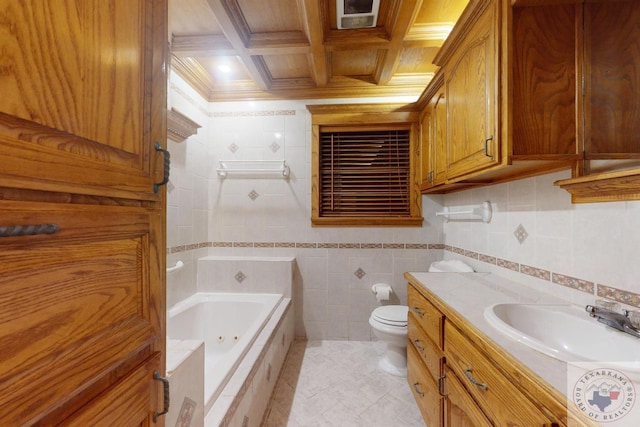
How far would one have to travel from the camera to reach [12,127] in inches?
14.1

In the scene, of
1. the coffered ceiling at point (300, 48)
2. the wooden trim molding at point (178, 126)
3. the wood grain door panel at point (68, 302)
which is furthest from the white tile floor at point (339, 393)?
the coffered ceiling at point (300, 48)

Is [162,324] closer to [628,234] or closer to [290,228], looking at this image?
[628,234]

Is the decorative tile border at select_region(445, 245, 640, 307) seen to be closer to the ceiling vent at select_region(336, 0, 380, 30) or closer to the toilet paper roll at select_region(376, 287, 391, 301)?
the toilet paper roll at select_region(376, 287, 391, 301)

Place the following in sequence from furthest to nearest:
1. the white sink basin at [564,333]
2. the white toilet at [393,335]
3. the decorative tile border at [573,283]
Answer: the white toilet at [393,335]
the decorative tile border at [573,283]
the white sink basin at [564,333]

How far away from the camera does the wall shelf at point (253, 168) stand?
8.40 ft

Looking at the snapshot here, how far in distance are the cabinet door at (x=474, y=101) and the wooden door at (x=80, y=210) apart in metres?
1.25

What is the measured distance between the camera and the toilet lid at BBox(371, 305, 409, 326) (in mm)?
1978

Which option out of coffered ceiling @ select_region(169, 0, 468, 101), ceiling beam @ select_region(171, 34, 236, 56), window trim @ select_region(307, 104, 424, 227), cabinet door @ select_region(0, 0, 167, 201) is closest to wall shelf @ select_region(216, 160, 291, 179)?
window trim @ select_region(307, 104, 424, 227)

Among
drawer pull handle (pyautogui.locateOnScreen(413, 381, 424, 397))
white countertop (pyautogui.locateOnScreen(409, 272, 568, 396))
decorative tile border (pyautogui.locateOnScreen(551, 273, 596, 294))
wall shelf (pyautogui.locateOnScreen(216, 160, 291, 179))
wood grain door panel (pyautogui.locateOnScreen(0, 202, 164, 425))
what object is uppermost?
wall shelf (pyautogui.locateOnScreen(216, 160, 291, 179))

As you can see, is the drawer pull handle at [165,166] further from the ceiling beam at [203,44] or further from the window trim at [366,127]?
the window trim at [366,127]

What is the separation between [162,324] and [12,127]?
54 centimetres

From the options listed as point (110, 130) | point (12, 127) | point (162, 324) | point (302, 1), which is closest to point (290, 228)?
point (302, 1)

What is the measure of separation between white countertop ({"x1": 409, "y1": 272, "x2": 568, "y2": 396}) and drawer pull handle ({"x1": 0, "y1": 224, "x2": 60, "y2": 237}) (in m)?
1.03

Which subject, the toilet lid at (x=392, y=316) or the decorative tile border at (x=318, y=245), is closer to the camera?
the toilet lid at (x=392, y=316)
